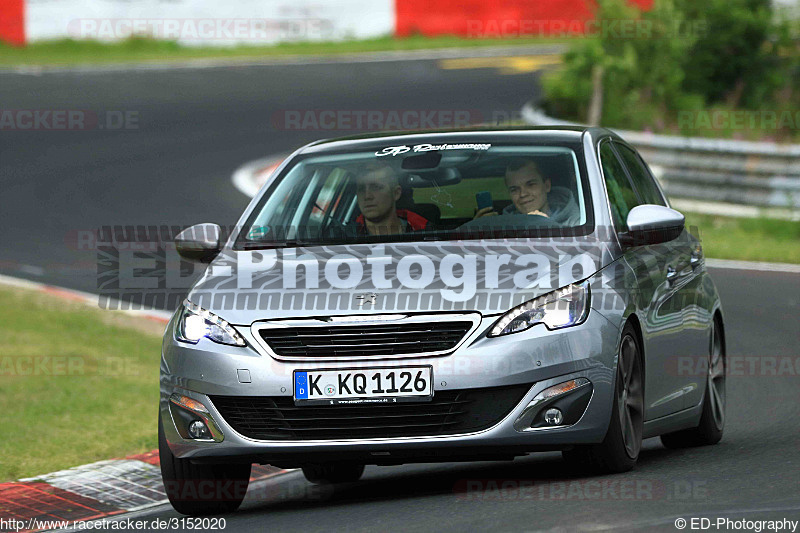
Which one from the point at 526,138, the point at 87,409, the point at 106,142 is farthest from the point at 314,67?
the point at 526,138

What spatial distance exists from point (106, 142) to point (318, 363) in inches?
775

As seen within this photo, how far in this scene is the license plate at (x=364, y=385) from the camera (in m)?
6.14

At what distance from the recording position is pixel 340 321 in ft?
20.3

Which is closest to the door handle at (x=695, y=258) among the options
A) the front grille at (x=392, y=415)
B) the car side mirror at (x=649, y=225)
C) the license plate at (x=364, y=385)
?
the car side mirror at (x=649, y=225)

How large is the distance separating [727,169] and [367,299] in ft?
39.8

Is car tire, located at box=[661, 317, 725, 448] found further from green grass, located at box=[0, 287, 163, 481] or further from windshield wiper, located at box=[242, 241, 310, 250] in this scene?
green grass, located at box=[0, 287, 163, 481]

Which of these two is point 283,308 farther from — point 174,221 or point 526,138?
point 174,221

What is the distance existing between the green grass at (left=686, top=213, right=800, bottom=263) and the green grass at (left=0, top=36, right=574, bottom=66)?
19.2 meters

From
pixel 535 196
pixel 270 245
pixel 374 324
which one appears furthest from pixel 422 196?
pixel 374 324

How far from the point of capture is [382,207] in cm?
752

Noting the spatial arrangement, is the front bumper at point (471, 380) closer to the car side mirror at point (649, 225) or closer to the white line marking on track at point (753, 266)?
the car side mirror at point (649, 225)

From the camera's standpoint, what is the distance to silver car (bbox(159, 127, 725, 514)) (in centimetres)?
618

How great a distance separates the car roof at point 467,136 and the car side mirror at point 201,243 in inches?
32.1
